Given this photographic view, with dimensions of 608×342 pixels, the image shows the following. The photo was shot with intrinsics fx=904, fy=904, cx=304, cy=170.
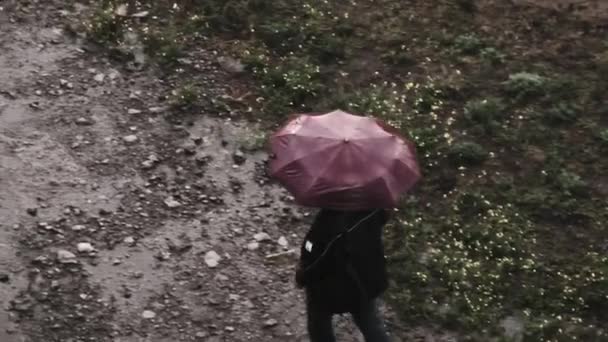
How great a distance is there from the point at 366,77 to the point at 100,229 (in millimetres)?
2572

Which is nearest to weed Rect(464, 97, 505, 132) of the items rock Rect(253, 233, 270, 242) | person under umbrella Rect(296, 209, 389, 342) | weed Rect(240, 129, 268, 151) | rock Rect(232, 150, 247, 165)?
weed Rect(240, 129, 268, 151)

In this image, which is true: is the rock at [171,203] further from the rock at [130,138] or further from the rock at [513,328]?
the rock at [513,328]

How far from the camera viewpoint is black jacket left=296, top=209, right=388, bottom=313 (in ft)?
14.0

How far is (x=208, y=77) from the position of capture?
7426 millimetres

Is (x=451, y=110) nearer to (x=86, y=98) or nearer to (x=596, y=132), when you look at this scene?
(x=596, y=132)

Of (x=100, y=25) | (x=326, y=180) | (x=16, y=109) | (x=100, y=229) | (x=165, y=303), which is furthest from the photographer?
(x=100, y=25)

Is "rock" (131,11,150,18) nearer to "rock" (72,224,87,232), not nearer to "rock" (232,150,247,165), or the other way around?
"rock" (232,150,247,165)

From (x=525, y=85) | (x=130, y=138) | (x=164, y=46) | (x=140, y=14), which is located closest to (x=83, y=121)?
(x=130, y=138)

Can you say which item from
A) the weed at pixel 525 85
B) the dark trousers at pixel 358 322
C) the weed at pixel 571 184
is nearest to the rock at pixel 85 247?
the dark trousers at pixel 358 322

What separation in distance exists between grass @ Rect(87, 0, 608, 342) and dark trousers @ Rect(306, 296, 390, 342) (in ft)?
2.78

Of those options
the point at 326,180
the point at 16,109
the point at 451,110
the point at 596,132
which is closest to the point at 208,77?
the point at 16,109

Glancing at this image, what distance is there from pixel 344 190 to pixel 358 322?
3.46ft

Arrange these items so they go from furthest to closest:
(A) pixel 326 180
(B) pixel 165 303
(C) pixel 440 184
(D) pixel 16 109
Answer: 1. (D) pixel 16 109
2. (C) pixel 440 184
3. (B) pixel 165 303
4. (A) pixel 326 180

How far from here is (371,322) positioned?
4742 millimetres
